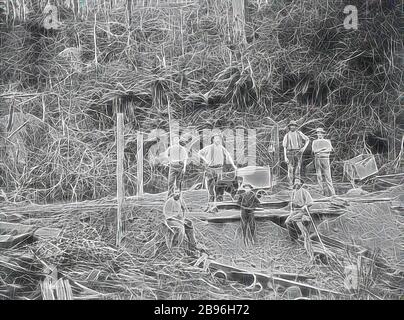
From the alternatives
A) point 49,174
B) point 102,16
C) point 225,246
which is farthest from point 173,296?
point 102,16

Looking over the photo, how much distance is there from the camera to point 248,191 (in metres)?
3.20

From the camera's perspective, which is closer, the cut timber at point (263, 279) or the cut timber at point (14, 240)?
the cut timber at point (263, 279)

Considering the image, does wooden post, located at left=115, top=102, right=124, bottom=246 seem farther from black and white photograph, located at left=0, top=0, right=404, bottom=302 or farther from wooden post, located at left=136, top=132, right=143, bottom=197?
wooden post, located at left=136, top=132, right=143, bottom=197

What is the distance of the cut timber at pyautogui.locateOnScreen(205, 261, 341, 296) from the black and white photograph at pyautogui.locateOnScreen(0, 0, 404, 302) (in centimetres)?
1

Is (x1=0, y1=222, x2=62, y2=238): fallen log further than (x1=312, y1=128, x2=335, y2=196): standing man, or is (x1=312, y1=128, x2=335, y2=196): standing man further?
(x1=0, y1=222, x2=62, y2=238): fallen log

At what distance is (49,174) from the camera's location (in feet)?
10.6

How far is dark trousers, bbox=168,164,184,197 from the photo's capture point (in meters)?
3.21

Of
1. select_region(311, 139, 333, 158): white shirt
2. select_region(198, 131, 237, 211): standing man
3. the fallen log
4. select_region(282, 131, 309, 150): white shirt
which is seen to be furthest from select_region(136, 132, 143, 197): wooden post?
select_region(311, 139, 333, 158): white shirt

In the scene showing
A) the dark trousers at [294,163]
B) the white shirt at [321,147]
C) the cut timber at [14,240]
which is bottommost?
the cut timber at [14,240]

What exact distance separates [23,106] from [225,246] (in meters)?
1.87

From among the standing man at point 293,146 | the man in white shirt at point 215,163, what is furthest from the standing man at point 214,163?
the standing man at point 293,146

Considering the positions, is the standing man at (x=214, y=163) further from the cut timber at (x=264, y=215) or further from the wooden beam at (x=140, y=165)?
the wooden beam at (x=140, y=165)

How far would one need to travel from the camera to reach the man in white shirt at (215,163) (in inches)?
126
